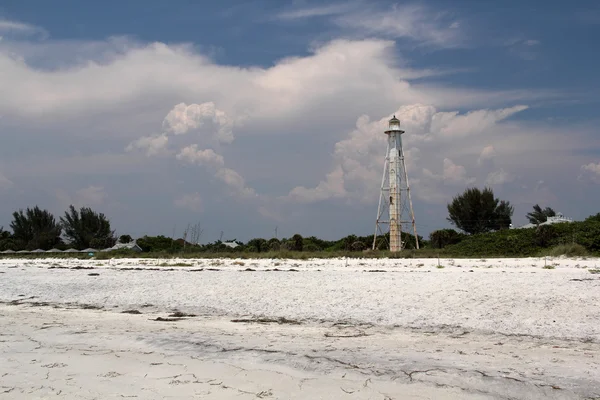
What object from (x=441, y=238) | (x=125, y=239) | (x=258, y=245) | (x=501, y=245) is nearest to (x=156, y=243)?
(x=125, y=239)

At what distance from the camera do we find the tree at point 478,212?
46.6 m

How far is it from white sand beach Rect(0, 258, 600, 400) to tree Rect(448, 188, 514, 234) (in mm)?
32710

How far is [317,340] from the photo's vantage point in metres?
8.59

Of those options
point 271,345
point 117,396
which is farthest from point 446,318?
point 117,396

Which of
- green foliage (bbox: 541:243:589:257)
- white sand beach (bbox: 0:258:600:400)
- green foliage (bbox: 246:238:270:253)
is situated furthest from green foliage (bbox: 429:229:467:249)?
white sand beach (bbox: 0:258:600:400)

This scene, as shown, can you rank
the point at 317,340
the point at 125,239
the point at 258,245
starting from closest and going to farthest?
the point at 317,340
the point at 258,245
the point at 125,239

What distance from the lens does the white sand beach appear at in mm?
6246

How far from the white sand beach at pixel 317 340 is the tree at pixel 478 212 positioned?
107ft

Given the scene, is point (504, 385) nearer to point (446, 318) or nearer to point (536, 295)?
point (446, 318)

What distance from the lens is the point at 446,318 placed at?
9.89 meters

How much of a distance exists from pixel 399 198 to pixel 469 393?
1249 inches

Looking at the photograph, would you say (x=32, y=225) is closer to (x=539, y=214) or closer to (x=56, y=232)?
(x=56, y=232)

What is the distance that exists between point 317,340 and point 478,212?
41072mm

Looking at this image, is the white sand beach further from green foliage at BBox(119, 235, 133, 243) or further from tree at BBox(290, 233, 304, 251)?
green foliage at BBox(119, 235, 133, 243)
